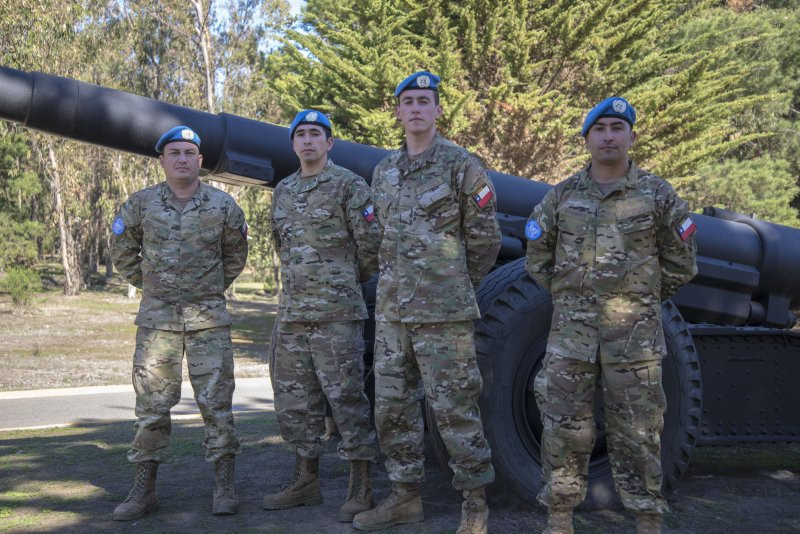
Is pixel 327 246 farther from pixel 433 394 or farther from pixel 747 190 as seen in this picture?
pixel 747 190

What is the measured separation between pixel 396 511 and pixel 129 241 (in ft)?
6.53

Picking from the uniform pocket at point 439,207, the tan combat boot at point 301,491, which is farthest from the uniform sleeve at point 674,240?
the tan combat boot at point 301,491

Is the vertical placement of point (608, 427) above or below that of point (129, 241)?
below

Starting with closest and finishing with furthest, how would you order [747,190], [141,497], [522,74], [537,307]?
[141,497]
[537,307]
[522,74]
[747,190]

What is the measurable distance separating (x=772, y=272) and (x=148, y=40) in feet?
94.2

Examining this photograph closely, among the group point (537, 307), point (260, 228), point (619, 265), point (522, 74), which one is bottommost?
point (537, 307)

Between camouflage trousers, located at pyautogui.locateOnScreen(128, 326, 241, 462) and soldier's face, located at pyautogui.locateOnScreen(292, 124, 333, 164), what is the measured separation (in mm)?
1035

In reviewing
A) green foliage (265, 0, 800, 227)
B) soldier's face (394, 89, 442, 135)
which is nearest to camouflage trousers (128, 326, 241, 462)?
soldier's face (394, 89, 442, 135)

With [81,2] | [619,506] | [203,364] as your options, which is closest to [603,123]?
[619,506]

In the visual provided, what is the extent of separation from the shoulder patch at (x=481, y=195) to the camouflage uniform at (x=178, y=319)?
4.53 feet

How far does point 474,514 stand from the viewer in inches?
137

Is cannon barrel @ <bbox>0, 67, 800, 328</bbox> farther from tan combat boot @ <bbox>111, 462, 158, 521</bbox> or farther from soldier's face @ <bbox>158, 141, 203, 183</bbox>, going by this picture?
tan combat boot @ <bbox>111, 462, 158, 521</bbox>

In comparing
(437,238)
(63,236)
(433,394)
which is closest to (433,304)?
(437,238)

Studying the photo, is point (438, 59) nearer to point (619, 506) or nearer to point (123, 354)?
point (123, 354)
